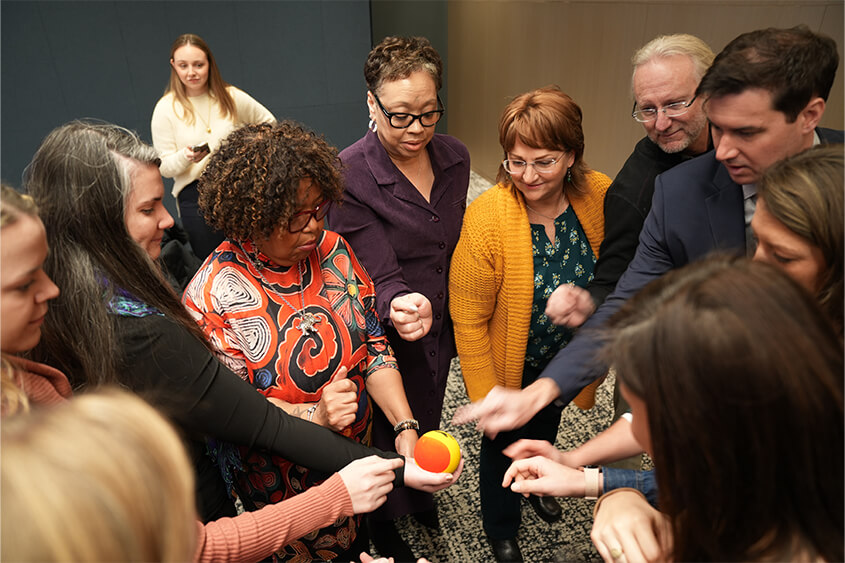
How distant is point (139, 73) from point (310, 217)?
157 inches

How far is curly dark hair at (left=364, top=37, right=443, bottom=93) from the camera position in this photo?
2031 millimetres

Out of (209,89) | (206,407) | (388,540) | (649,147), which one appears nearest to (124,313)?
(206,407)

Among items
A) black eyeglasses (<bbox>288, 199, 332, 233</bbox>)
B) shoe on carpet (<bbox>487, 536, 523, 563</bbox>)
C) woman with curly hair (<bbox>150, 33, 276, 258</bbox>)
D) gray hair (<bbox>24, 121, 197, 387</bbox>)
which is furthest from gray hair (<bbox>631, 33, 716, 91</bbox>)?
woman with curly hair (<bbox>150, 33, 276, 258</bbox>)

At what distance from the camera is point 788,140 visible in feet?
5.04

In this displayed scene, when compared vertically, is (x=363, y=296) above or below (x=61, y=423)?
below

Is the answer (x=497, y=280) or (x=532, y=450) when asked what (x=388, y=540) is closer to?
(x=532, y=450)

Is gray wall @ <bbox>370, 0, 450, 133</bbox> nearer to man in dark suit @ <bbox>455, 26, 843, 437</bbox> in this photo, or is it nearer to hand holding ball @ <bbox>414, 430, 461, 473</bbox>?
man in dark suit @ <bbox>455, 26, 843, 437</bbox>

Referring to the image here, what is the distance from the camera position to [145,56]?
4.70 meters

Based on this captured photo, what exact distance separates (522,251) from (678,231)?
0.52m

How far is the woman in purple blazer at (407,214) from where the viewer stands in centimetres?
204

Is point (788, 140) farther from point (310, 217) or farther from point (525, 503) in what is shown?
point (525, 503)

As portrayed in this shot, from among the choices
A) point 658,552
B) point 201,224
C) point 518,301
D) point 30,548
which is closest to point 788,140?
point 518,301

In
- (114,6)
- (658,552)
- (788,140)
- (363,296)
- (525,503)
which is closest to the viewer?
(658,552)

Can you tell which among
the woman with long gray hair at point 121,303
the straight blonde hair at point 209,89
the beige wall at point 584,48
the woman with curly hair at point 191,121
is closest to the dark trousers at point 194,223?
the woman with curly hair at point 191,121
